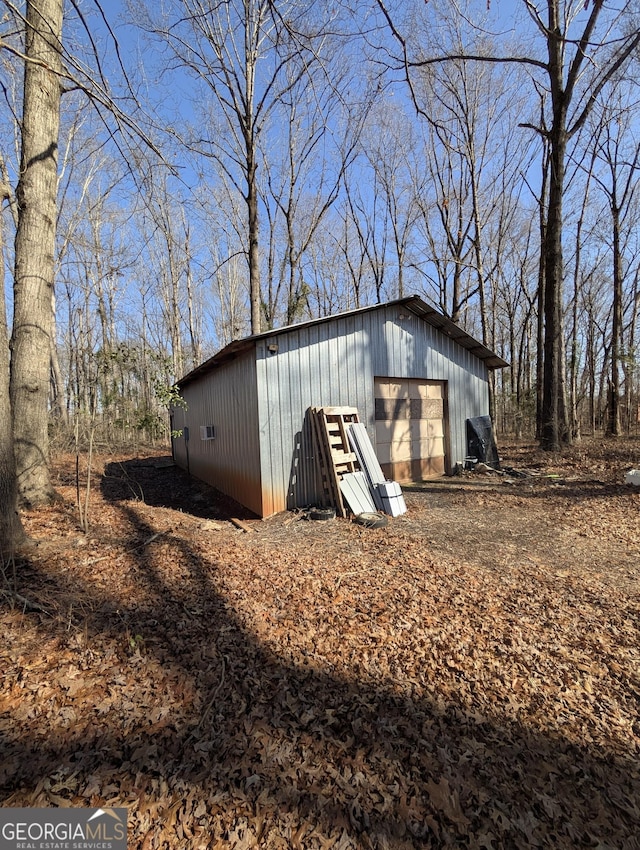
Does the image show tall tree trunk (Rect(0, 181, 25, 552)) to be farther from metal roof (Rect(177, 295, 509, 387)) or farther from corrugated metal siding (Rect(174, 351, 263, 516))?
corrugated metal siding (Rect(174, 351, 263, 516))

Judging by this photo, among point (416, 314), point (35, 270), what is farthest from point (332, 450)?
point (35, 270)

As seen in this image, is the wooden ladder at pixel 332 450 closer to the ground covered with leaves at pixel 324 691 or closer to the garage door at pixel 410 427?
the garage door at pixel 410 427

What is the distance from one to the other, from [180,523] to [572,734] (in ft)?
16.2

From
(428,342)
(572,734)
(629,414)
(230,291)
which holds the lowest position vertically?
(572,734)

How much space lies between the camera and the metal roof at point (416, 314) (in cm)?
636

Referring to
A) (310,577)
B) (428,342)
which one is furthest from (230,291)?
(310,577)

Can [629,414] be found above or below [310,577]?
above

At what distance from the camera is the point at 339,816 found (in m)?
1.63

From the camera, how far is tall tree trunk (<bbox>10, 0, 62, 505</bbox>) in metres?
4.82

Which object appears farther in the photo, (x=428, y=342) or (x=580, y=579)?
(x=428, y=342)

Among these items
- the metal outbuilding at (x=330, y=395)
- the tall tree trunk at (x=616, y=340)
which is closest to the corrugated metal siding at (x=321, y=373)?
the metal outbuilding at (x=330, y=395)

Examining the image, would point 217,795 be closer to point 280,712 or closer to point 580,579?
point 280,712

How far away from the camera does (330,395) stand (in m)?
7.31

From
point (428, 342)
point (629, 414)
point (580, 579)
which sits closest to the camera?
point (580, 579)
